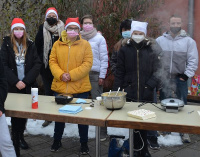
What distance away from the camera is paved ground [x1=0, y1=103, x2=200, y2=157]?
14.4 feet

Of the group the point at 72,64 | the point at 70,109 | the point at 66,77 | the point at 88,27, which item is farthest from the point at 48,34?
the point at 70,109

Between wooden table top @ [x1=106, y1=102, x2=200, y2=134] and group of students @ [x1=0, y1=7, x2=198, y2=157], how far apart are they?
2.74 feet

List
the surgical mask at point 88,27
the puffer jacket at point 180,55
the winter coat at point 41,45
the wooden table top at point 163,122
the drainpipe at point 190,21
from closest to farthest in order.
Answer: the wooden table top at point 163,122 → the puffer jacket at point 180,55 → the surgical mask at point 88,27 → the winter coat at point 41,45 → the drainpipe at point 190,21

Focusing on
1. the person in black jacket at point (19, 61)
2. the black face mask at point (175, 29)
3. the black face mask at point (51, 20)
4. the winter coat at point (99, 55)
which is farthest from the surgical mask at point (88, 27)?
the black face mask at point (175, 29)

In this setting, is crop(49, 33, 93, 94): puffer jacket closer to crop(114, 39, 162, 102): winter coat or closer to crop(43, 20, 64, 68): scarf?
crop(114, 39, 162, 102): winter coat

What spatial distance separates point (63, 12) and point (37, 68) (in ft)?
10.0

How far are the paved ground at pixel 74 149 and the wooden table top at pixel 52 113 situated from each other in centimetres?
105

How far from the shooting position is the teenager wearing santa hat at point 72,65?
423cm

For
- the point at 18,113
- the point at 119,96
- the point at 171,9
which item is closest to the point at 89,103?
the point at 119,96

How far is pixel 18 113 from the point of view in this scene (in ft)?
11.0

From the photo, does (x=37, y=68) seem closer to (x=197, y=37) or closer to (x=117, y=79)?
(x=117, y=79)

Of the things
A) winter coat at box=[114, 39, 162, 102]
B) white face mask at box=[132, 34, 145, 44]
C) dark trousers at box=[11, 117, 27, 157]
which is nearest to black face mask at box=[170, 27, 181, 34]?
winter coat at box=[114, 39, 162, 102]

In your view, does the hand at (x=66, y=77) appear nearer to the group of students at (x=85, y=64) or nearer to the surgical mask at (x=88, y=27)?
the group of students at (x=85, y=64)

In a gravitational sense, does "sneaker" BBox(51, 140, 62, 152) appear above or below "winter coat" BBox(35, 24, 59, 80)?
below
